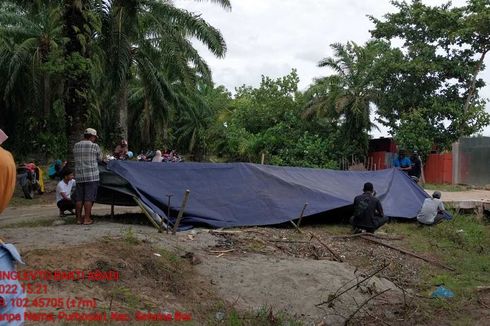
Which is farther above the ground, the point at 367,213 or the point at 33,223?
the point at 367,213

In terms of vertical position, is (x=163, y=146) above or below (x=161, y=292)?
above

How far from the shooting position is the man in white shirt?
10.1 m

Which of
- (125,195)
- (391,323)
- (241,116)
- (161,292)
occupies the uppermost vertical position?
(241,116)

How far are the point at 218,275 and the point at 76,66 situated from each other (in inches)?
225

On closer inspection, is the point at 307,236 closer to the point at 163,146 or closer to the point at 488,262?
the point at 488,262

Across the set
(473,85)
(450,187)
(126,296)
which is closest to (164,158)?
(450,187)

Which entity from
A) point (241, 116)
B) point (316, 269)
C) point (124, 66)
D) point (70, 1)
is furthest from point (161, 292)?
point (241, 116)

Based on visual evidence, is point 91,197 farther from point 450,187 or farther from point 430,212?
point 450,187

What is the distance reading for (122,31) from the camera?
1841 centimetres

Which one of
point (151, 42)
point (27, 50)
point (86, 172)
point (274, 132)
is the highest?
point (151, 42)

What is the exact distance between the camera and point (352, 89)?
25.4 metres

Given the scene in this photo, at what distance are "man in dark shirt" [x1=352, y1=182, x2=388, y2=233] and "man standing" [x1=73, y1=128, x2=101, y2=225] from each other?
4.72m

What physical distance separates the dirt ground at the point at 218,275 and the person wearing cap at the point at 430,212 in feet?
10.0

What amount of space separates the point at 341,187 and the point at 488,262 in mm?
3471
